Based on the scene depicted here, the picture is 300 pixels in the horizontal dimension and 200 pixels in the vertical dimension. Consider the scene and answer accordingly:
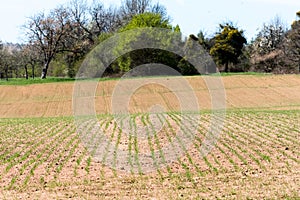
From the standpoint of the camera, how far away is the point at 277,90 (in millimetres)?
38812

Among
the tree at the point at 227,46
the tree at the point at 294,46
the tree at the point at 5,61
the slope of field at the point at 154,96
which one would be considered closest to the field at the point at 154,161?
the slope of field at the point at 154,96

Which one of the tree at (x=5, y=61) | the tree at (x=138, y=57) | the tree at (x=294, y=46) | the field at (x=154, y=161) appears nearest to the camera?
the field at (x=154, y=161)

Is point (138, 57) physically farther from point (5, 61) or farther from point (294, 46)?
point (5, 61)

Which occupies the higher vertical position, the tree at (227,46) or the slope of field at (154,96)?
the tree at (227,46)

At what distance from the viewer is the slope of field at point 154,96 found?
1335 inches

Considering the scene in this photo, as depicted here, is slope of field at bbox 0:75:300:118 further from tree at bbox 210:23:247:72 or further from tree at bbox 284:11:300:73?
tree at bbox 210:23:247:72

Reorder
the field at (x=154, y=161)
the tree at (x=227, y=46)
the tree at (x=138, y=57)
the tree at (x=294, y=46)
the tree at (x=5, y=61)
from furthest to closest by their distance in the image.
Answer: the tree at (x=5, y=61) < the tree at (x=227, y=46) < the tree at (x=294, y=46) < the tree at (x=138, y=57) < the field at (x=154, y=161)

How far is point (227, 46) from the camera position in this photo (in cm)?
6209

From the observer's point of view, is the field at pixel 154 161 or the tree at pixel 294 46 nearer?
the field at pixel 154 161

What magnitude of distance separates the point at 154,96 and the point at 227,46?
2736cm

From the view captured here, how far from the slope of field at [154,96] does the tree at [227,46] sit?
15.9m

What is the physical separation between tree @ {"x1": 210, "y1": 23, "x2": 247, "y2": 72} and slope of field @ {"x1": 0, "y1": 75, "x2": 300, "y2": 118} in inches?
626

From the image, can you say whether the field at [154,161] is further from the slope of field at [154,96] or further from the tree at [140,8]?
the tree at [140,8]

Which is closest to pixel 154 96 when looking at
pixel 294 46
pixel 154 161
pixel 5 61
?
pixel 154 161
